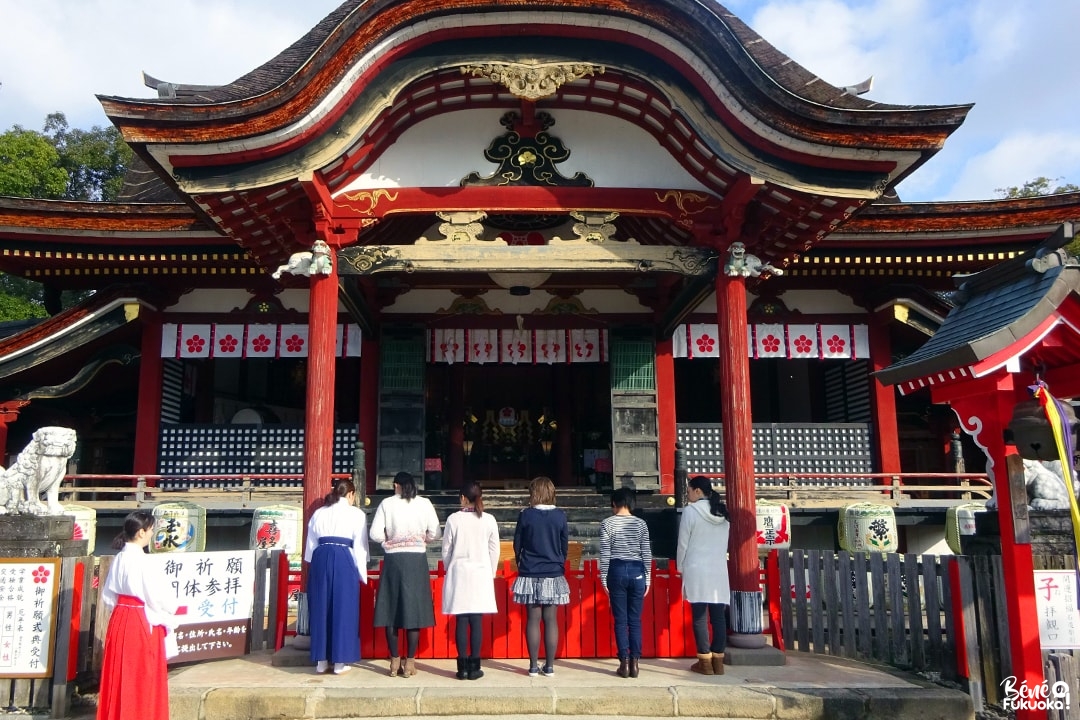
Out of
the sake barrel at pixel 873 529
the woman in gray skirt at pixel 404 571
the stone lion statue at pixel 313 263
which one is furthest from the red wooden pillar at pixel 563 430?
the woman in gray skirt at pixel 404 571

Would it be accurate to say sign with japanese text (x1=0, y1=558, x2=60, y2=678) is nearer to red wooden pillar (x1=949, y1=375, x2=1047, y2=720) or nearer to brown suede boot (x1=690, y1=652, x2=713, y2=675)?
brown suede boot (x1=690, y1=652, x2=713, y2=675)

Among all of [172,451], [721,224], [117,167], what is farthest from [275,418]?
[117,167]

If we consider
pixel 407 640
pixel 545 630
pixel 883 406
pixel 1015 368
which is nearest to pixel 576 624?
pixel 545 630

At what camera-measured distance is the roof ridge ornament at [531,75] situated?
7.86m

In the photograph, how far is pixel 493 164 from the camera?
854 cm

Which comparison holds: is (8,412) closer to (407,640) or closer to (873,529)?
(407,640)

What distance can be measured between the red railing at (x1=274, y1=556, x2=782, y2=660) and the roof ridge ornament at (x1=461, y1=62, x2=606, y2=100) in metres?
4.72

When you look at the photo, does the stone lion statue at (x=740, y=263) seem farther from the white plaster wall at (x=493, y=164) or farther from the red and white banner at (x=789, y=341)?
the red and white banner at (x=789, y=341)

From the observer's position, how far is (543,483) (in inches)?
247

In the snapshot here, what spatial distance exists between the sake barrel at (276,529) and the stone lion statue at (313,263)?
3.83 m

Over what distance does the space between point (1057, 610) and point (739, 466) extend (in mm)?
2945

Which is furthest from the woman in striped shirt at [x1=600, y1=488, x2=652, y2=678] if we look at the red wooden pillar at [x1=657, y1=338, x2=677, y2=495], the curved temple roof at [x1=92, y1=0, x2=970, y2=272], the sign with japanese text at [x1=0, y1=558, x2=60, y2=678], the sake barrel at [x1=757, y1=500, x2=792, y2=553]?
the red wooden pillar at [x1=657, y1=338, x2=677, y2=495]

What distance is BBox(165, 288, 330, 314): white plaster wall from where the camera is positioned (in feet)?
42.0

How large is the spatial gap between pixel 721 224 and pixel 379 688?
5782 mm
